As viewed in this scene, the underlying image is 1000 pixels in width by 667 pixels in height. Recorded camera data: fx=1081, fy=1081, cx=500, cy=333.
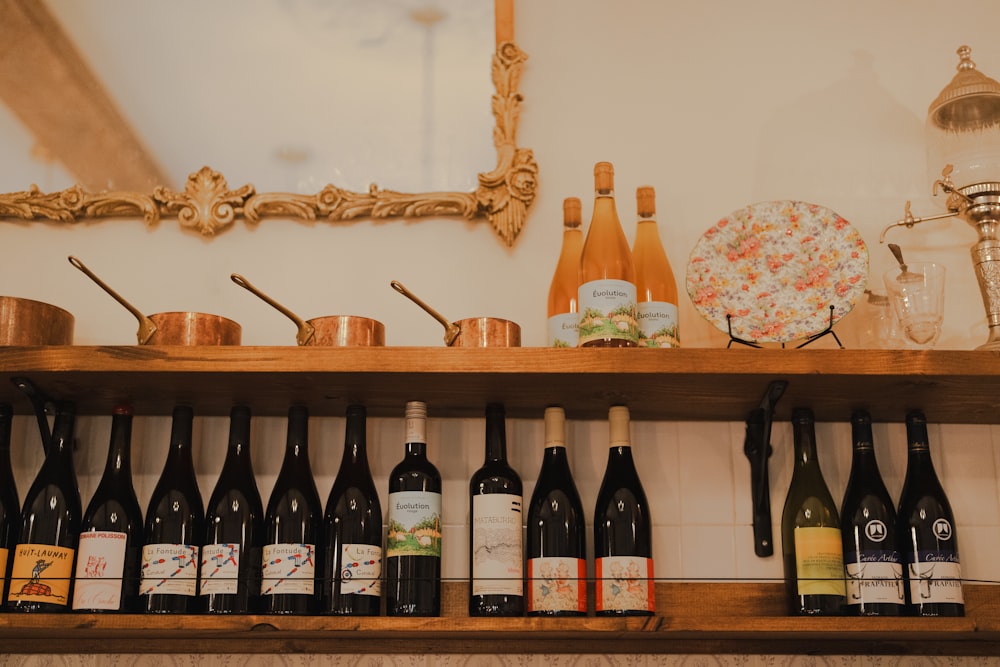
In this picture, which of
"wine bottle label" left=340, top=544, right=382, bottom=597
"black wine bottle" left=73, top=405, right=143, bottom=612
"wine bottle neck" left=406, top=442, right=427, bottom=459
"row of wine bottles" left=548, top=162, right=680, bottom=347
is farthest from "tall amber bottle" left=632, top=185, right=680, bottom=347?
"black wine bottle" left=73, top=405, right=143, bottom=612

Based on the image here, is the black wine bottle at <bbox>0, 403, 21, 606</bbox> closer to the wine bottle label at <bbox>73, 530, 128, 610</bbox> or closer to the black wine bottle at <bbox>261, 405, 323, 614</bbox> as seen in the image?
the wine bottle label at <bbox>73, 530, 128, 610</bbox>

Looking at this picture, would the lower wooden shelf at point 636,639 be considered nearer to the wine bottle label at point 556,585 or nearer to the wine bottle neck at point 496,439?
the wine bottle label at point 556,585

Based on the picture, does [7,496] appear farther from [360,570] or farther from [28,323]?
[360,570]

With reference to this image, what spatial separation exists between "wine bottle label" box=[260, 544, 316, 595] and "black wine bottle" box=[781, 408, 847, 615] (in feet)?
2.08

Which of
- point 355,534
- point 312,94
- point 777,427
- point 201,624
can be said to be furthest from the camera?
point 312,94

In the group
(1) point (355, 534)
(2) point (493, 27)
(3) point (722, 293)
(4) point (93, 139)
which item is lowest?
(1) point (355, 534)

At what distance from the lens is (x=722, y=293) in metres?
1.52

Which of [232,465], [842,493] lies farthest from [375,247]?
[842,493]

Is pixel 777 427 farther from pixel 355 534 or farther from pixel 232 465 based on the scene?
pixel 232 465

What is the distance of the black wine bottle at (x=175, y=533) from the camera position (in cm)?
134

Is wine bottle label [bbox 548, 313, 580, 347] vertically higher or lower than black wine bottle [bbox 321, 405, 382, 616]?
higher

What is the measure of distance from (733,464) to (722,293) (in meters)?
0.25

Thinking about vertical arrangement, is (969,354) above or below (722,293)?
below

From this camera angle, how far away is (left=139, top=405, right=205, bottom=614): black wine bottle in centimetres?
134
